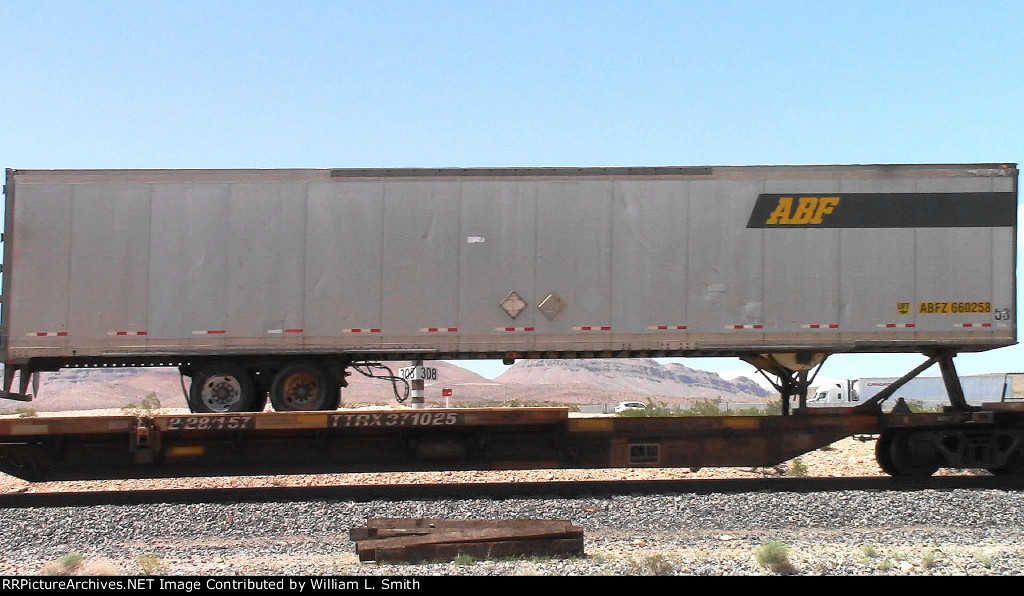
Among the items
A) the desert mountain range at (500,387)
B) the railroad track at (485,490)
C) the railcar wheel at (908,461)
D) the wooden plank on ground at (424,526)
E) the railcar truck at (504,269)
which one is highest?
the railcar truck at (504,269)

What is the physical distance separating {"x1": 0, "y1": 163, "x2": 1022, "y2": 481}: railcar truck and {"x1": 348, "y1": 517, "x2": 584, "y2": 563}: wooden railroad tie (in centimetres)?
360

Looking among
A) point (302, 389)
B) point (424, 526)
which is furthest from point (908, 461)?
point (302, 389)

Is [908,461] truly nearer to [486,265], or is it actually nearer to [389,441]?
[486,265]

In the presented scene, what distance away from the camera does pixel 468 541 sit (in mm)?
7594

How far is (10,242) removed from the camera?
1133 cm

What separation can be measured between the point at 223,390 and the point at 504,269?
408cm

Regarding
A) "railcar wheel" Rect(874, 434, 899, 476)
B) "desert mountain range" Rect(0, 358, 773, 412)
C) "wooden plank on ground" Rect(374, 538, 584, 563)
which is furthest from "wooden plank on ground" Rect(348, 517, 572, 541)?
"desert mountain range" Rect(0, 358, 773, 412)

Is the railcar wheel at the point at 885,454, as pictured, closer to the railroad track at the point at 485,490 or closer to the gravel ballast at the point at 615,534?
the railroad track at the point at 485,490

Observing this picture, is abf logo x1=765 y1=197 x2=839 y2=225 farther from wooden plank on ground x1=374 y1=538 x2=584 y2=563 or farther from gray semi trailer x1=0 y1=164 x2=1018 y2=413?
wooden plank on ground x1=374 y1=538 x2=584 y2=563

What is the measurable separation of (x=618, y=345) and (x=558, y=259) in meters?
1.38

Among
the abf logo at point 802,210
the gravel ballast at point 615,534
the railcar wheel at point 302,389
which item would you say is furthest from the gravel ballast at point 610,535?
the abf logo at point 802,210

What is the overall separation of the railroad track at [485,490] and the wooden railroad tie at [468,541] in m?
2.59

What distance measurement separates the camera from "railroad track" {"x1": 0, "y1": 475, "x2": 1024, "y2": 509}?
34.8 feet

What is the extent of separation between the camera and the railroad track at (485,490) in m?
10.6
